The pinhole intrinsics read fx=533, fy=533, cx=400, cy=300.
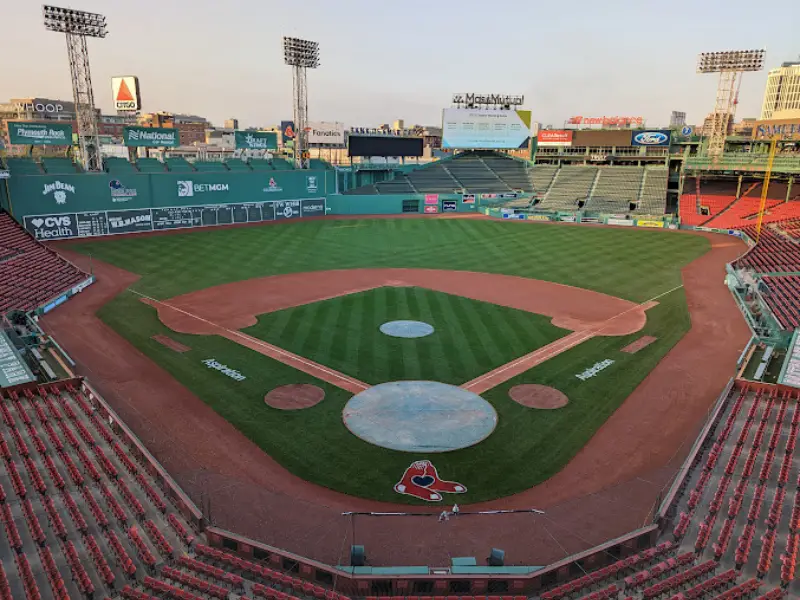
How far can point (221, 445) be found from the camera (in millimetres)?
16750

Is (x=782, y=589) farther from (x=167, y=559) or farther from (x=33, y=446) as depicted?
(x=33, y=446)

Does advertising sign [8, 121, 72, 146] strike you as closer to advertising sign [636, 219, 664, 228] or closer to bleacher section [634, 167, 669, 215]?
advertising sign [636, 219, 664, 228]

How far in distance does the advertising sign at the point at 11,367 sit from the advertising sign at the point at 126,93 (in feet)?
143

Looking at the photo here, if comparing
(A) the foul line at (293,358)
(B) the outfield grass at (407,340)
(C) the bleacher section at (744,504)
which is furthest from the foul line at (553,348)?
(C) the bleacher section at (744,504)

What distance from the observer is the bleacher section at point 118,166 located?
52162 mm

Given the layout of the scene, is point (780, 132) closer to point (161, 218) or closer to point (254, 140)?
point (254, 140)

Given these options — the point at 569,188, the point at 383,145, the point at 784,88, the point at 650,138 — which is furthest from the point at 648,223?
the point at 784,88

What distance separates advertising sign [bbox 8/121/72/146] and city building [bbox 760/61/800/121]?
189758 mm

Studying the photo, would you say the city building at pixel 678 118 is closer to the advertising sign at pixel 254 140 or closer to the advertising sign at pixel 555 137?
the advertising sign at pixel 555 137

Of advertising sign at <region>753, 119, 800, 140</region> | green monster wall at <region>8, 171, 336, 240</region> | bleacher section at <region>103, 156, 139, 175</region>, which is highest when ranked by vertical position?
advertising sign at <region>753, 119, 800, 140</region>

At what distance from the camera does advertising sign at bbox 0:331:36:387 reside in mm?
18392

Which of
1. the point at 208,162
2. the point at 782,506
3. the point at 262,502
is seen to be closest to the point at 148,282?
the point at 262,502

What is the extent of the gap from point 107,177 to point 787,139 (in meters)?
76.9

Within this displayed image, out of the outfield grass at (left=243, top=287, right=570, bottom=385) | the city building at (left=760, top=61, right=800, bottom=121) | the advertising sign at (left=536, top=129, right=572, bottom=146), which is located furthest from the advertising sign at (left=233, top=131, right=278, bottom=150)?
the city building at (left=760, top=61, right=800, bottom=121)
